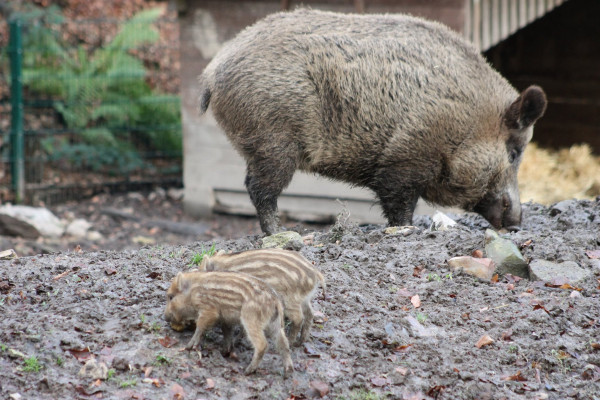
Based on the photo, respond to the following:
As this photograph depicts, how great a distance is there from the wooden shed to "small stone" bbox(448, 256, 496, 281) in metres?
3.84

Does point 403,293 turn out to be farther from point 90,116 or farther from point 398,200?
point 90,116

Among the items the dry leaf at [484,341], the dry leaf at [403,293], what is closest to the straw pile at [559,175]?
the dry leaf at [403,293]

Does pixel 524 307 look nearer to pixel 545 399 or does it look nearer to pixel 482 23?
pixel 545 399

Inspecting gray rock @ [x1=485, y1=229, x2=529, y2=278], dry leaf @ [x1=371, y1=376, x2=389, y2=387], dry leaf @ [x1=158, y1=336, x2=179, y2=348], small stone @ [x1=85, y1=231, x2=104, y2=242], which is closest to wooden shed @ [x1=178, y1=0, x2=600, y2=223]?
small stone @ [x1=85, y1=231, x2=104, y2=242]

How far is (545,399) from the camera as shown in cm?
346

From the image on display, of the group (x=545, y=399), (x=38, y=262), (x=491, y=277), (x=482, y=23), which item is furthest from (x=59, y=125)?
(x=545, y=399)

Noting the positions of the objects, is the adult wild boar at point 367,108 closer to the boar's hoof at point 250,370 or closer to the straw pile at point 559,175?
the boar's hoof at point 250,370

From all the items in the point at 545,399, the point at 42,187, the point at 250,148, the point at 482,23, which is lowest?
the point at 42,187

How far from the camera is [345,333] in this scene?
3754mm

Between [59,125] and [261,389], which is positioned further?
[59,125]

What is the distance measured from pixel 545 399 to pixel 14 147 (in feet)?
26.2

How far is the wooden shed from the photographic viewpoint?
8273mm

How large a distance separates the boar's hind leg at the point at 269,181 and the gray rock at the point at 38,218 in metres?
3.90

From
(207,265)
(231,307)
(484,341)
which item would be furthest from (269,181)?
(231,307)
